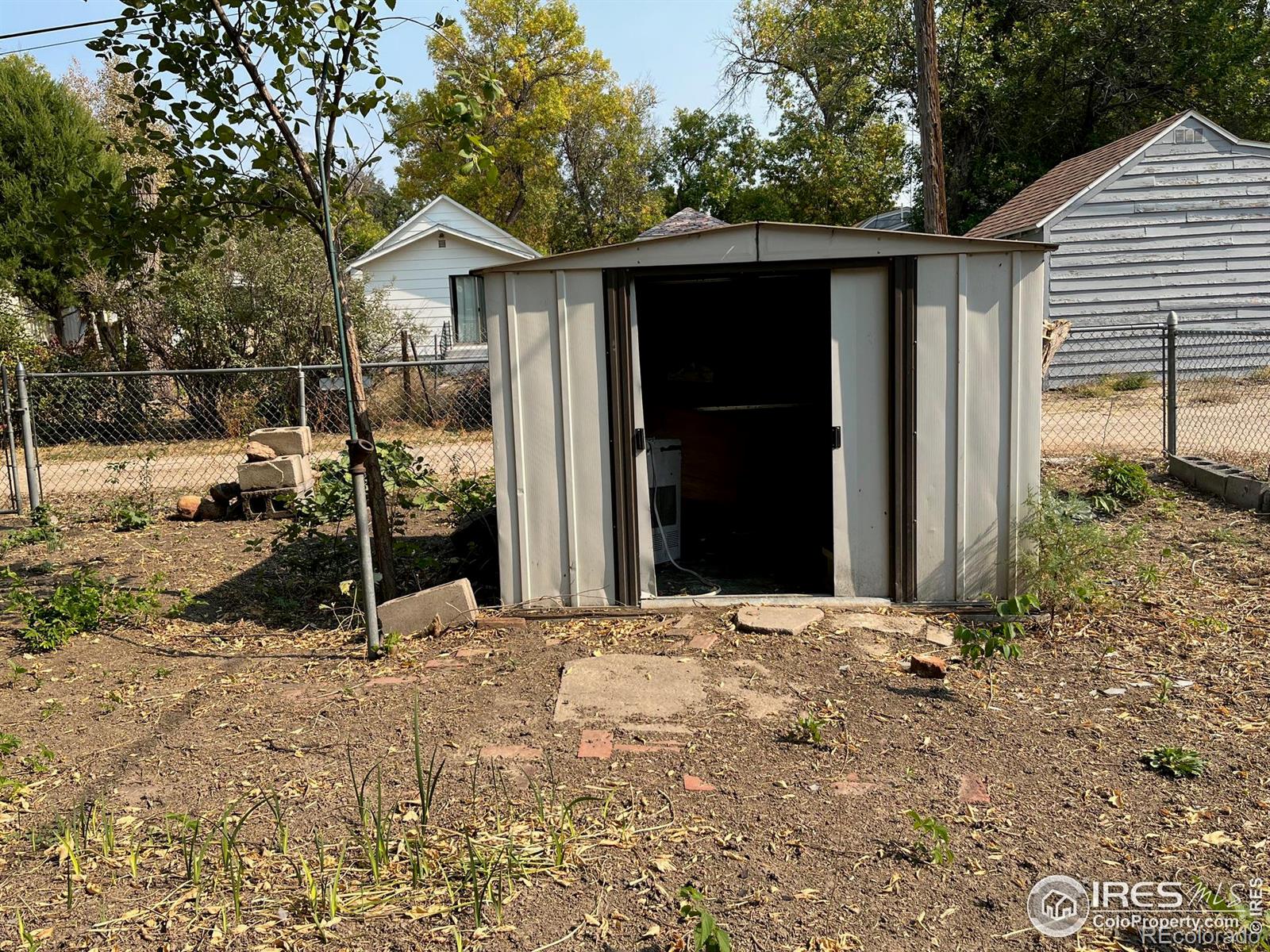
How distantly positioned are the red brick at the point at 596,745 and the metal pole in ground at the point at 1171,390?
770 centimetres

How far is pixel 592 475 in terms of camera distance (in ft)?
20.3

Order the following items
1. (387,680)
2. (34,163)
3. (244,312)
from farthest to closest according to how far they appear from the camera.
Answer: (34,163), (244,312), (387,680)

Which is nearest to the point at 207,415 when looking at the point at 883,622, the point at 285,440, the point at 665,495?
the point at 285,440

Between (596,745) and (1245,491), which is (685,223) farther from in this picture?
(596,745)

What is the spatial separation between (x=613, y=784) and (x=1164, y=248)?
15.8m

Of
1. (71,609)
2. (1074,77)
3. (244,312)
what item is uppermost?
(1074,77)

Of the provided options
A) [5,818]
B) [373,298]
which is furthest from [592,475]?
[373,298]

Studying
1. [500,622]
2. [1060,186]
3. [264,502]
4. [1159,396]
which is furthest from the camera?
[1060,186]

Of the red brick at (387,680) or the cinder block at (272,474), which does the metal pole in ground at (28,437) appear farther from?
the red brick at (387,680)

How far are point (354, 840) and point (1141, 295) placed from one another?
16343 mm

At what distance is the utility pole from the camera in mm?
11234

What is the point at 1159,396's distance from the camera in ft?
50.3

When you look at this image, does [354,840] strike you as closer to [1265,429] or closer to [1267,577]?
[1267,577]

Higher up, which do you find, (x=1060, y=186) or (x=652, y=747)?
(x=1060, y=186)
